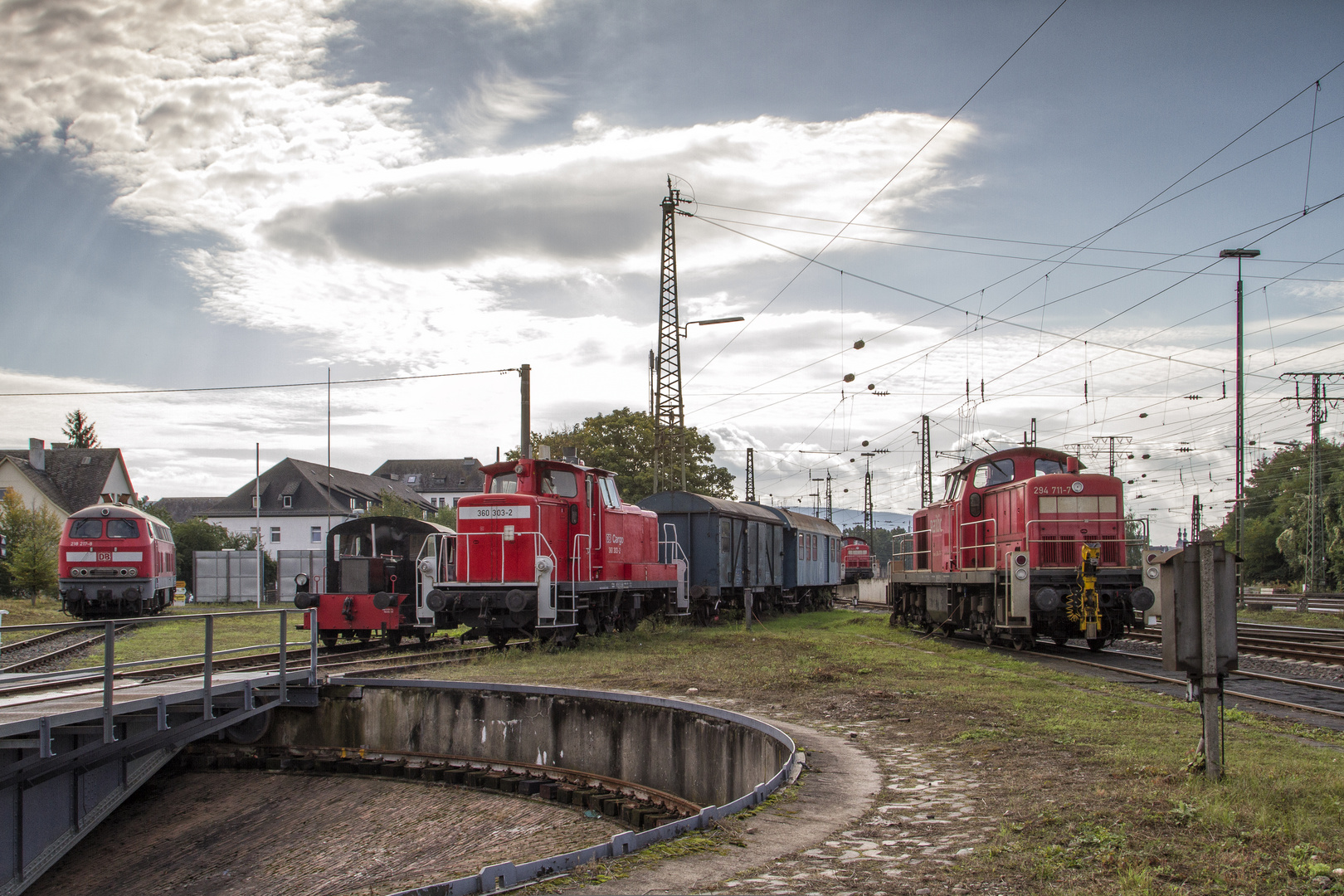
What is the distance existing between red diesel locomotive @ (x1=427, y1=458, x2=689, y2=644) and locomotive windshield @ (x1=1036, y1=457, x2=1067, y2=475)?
A: 8.14 meters

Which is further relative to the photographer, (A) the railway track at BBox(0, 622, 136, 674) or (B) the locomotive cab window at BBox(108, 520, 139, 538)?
(B) the locomotive cab window at BBox(108, 520, 139, 538)

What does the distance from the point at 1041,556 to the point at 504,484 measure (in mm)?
9710

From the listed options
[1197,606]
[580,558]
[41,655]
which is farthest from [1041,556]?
[41,655]

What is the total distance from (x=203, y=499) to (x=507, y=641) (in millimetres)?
89032

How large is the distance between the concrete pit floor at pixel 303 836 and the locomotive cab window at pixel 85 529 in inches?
655

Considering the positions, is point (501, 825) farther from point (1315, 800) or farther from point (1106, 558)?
point (1106, 558)

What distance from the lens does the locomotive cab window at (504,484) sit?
Result: 17.1 m

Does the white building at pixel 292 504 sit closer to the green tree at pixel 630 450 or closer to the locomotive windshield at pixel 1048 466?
the green tree at pixel 630 450

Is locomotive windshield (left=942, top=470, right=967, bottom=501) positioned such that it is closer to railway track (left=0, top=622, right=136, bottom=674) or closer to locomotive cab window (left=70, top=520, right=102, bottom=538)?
railway track (left=0, top=622, right=136, bottom=674)

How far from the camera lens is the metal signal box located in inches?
248

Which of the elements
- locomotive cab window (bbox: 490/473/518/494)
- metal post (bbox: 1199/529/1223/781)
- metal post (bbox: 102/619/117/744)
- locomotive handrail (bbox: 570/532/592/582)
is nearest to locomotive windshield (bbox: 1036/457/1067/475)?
locomotive handrail (bbox: 570/532/592/582)

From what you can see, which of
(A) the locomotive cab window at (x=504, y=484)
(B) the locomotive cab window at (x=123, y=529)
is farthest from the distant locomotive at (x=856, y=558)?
(A) the locomotive cab window at (x=504, y=484)

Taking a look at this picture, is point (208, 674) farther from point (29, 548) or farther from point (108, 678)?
point (29, 548)

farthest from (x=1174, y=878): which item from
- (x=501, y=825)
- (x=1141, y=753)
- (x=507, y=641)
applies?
(x=507, y=641)
